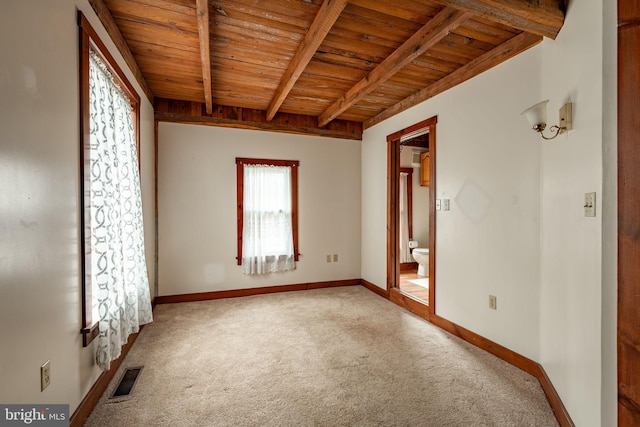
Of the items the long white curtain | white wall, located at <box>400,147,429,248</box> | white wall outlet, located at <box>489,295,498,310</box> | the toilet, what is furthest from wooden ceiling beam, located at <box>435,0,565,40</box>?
white wall, located at <box>400,147,429,248</box>

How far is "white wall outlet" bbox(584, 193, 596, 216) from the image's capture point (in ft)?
4.60

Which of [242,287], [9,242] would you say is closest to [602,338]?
[9,242]

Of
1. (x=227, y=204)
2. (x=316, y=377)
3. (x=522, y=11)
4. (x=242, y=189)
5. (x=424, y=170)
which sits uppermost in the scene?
(x=522, y=11)

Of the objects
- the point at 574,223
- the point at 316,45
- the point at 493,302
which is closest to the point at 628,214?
the point at 574,223

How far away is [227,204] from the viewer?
13.2 ft

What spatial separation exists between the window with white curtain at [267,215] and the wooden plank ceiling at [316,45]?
0.84 meters

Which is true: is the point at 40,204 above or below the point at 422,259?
above

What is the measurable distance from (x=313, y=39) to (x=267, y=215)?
247 cm

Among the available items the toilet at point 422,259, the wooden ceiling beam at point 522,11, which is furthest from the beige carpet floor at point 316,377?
the wooden ceiling beam at point 522,11

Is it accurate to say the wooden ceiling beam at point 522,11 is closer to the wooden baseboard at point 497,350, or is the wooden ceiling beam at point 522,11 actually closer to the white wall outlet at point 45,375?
the wooden baseboard at point 497,350

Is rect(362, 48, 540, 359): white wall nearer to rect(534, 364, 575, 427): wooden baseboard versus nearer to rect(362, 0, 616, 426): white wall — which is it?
rect(362, 0, 616, 426): white wall

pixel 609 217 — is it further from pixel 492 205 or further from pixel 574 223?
pixel 492 205

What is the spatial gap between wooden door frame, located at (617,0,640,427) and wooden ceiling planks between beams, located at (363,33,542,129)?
1.16 metres

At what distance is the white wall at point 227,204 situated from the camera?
3791 mm
